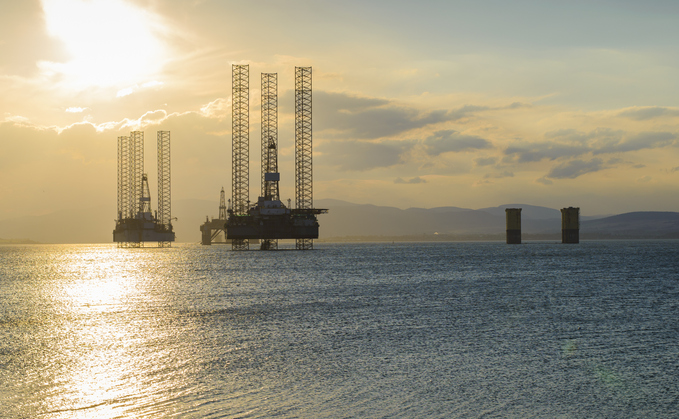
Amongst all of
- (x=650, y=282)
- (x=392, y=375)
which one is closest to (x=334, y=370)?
(x=392, y=375)

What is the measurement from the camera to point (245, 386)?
2044 centimetres

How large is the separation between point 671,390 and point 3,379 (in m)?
22.9

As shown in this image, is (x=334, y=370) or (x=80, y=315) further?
(x=80, y=315)

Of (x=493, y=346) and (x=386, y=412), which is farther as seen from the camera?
(x=493, y=346)

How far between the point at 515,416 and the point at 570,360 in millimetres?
8692

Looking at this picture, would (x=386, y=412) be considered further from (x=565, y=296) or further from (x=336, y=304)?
(x=565, y=296)

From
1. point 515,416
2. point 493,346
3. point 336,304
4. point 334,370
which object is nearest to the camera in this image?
point 515,416

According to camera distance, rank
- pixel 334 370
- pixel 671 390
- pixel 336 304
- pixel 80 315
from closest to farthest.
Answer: pixel 671 390 → pixel 334 370 → pixel 80 315 → pixel 336 304

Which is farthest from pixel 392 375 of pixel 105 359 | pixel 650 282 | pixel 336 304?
pixel 650 282

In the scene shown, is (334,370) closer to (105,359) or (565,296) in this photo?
(105,359)

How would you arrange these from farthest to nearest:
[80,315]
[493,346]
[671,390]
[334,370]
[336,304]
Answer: [336,304]
[80,315]
[493,346]
[334,370]
[671,390]

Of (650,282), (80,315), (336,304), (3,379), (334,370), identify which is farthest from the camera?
(650,282)

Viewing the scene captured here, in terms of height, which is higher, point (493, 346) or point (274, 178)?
point (274, 178)

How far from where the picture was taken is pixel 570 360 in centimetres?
2483
